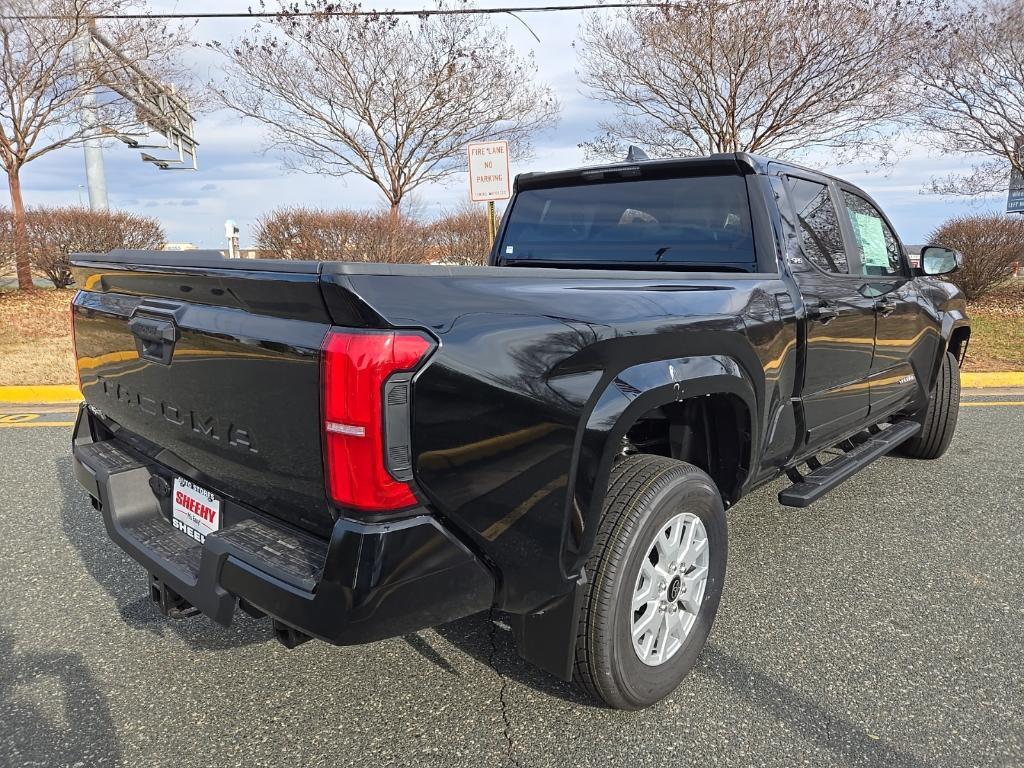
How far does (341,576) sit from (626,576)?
869 millimetres

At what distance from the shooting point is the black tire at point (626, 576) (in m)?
2.03

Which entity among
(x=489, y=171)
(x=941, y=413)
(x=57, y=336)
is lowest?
(x=941, y=413)

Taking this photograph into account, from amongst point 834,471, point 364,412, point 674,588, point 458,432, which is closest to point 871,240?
point 834,471

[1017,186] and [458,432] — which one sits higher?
[1017,186]

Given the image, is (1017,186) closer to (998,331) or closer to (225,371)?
(998,331)

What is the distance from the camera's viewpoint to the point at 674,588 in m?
2.30

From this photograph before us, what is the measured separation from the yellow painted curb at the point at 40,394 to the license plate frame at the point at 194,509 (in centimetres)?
584

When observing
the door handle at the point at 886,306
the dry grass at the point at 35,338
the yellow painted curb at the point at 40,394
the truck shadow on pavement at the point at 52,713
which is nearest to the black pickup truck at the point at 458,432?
the truck shadow on pavement at the point at 52,713

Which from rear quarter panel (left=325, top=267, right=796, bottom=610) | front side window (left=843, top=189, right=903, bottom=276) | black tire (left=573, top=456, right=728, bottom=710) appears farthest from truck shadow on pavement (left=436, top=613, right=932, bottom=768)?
front side window (left=843, top=189, right=903, bottom=276)

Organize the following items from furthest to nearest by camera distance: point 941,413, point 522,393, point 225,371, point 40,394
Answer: point 40,394, point 941,413, point 225,371, point 522,393

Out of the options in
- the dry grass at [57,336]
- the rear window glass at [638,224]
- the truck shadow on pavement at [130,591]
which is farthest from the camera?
the dry grass at [57,336]

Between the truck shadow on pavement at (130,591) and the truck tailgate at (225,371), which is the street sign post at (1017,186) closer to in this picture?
the truck shadow on pavement at (130,591)

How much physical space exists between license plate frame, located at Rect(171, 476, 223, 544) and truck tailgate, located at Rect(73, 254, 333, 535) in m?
0.04

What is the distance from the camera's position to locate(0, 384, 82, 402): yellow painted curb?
7.11 m
